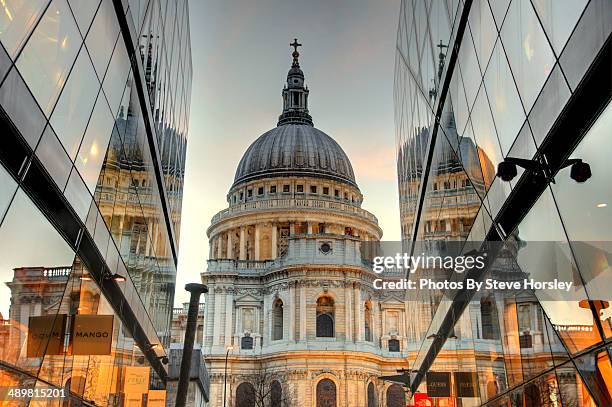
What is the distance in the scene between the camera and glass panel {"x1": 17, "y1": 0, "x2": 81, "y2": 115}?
33.1ft

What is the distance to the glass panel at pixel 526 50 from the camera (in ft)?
34.0

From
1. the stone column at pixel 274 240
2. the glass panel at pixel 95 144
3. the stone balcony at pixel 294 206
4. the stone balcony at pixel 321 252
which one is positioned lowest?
the glass panel at pixel 95 144

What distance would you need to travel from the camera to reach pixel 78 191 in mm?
13781

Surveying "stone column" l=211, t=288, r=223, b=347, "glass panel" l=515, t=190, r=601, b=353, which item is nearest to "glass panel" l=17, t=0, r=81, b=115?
"glass panel" l=515, t=190, r=601, b=353

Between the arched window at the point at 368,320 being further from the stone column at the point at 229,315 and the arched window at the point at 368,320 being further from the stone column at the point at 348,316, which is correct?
the stone column at the point at 229,315

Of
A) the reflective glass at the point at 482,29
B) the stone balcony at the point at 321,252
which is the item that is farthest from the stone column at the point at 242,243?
the reflective glass at the point at 482,29

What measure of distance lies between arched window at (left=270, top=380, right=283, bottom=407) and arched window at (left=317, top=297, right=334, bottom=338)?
800cm

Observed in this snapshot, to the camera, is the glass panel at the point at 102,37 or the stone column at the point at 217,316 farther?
the stone column at the point at 217,316

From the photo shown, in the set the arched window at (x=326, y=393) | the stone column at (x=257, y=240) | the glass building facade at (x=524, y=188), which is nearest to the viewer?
the glass building facade at (x=524, y=188)

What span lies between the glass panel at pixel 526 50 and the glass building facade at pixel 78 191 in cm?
725

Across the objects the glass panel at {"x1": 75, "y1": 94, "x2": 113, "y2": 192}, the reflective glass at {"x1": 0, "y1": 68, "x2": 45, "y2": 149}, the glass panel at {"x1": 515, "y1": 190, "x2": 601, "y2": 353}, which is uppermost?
the glass panel at {"x1": 75, "y1": 94, "x2": 113, "y2": 192}

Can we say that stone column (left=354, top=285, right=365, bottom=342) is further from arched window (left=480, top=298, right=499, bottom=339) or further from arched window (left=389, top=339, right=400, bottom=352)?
arched window (left=480, top=298, right=499, bottom=339)

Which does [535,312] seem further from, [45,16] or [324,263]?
[324,263]

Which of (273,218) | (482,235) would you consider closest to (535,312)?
(482,235)
